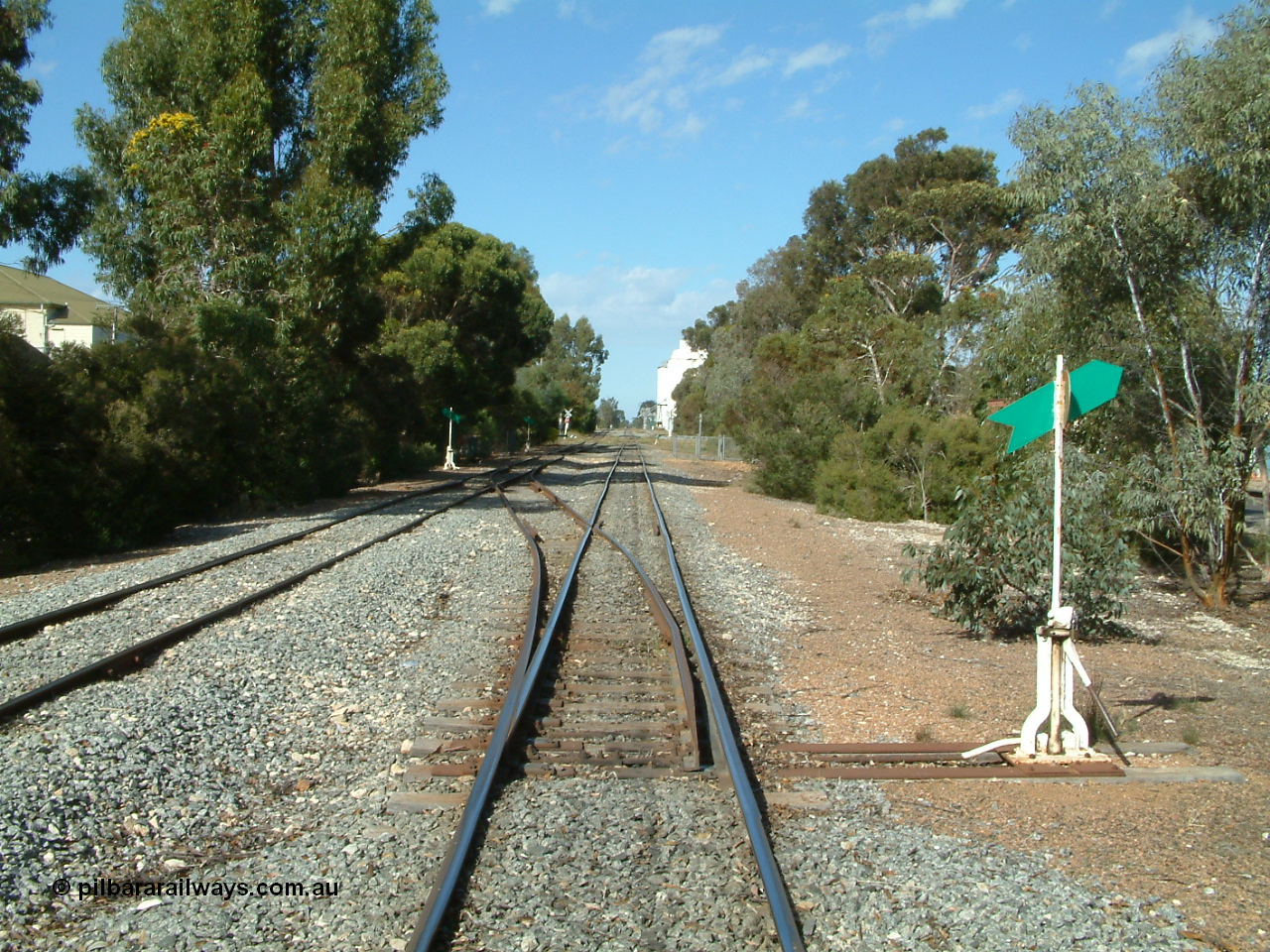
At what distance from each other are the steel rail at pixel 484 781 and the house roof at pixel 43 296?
1384 inches

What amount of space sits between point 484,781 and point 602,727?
4.09ft

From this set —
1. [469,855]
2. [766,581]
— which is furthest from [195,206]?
[469,855]

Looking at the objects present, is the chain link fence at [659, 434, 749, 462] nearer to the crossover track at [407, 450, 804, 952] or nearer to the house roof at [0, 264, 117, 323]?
the house roof at [0, 264, 117, 323]

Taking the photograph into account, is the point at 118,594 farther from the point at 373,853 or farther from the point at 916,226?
the point at 916,226

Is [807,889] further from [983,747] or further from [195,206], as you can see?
[195,206]

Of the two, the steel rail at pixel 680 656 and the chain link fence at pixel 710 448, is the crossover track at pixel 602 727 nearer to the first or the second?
the steel rail at pixel 680 656

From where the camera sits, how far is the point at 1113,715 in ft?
21.5

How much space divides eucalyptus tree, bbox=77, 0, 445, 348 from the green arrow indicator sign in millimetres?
17228

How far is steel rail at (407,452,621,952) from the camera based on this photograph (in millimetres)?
3533

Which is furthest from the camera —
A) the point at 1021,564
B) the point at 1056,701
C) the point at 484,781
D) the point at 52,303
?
the point at 52,303

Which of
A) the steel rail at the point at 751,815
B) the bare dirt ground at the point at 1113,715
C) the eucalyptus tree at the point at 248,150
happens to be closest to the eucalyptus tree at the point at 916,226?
the eucalyptus tree at the point at 248,150

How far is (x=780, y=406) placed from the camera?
1142 inches

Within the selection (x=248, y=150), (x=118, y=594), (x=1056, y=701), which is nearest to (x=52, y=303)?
(x=248, y=150)

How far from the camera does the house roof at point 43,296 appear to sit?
40.1m
